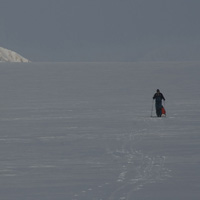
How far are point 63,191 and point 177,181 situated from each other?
1.98 metres

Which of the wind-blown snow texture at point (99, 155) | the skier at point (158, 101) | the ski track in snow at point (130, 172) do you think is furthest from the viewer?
the skier at point (158, 101)

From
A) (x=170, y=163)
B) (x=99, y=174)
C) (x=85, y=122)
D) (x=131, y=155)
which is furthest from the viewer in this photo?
(x=85, y=122)

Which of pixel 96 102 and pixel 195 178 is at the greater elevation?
pixel 96 102

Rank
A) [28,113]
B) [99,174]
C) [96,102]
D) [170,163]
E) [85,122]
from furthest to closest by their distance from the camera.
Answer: [96,102]
[28,113]
[85,122]
[170,163]
[99,174]

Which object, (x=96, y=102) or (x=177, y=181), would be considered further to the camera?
(x=96, y=102)

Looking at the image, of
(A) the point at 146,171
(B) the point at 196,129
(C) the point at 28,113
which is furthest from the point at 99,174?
(C) the point at 28,113

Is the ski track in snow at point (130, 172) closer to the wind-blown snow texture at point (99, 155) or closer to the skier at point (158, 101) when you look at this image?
the wind-blown snow texture at point (99, 155)

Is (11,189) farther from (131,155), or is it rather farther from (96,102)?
(96,102)

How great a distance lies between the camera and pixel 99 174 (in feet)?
45.3

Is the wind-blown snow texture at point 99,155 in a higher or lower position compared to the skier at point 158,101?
lower

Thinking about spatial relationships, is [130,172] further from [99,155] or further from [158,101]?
[158,101]

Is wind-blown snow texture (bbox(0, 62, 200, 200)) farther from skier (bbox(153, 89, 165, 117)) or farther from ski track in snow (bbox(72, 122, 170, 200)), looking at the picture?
skier (bbox(153, 89, 165, 117))

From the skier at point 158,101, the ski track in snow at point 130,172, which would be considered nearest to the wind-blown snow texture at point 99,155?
the ski track in snow at point 130,172

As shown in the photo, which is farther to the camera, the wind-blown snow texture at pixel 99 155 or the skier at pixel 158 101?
the skier at pixel 158 101
